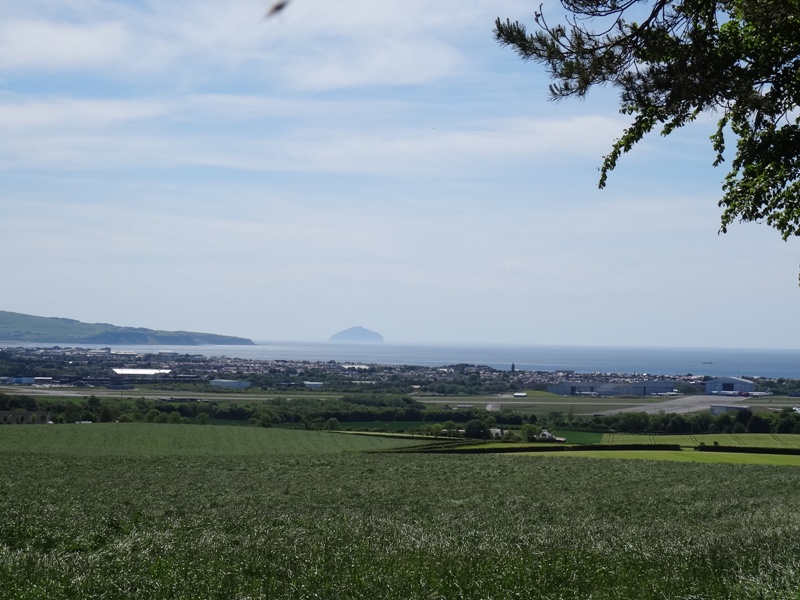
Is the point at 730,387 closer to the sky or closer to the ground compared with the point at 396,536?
closer to the ground

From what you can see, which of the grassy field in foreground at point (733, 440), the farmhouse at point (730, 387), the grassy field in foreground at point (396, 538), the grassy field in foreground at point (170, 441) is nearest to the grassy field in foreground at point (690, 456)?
the grassy field in foreground at point (733, 440)

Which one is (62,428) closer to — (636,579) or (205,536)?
(205,536)

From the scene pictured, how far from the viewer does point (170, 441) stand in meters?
51.8

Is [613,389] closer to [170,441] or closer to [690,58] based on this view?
[170,441]

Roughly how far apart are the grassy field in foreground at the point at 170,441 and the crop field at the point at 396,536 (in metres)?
18.1

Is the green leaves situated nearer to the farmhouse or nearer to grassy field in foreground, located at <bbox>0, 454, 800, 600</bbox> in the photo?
grassy field in foreground, located at <bbox>0, 454, 800, 600</bbox>

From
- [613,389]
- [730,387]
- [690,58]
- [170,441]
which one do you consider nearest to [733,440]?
[170,441]

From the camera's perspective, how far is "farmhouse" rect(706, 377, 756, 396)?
613 feet

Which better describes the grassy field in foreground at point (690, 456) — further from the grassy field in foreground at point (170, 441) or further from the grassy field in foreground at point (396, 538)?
the grassy field in foreground at point (396, 538)

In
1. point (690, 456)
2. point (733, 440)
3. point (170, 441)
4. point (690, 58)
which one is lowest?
point (170, 441)

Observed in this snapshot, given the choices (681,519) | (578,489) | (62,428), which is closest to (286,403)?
(62,428)

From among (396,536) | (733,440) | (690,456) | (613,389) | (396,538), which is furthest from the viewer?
(613,389)

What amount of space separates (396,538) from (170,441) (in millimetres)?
43210

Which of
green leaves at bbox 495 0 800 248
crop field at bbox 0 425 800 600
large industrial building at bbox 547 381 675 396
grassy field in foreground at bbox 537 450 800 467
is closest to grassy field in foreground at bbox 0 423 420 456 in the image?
grassy field in foreground at bbox 537 450 800 467
